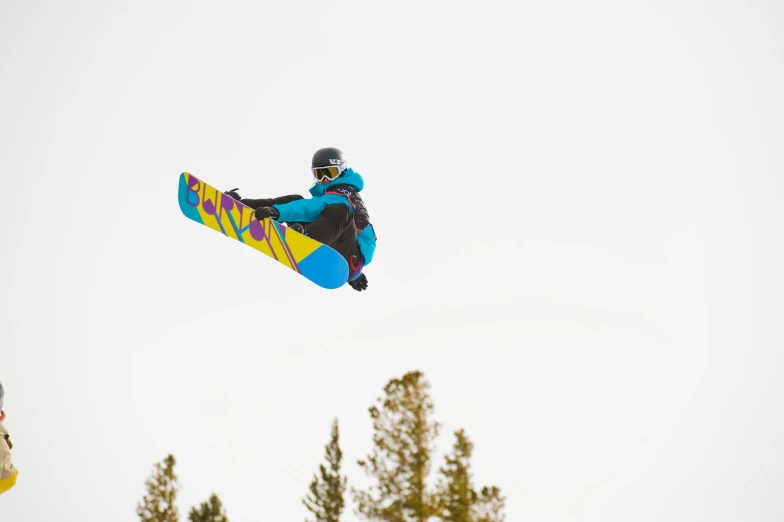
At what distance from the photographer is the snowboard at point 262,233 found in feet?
33.2

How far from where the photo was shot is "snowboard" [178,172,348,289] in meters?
10.1

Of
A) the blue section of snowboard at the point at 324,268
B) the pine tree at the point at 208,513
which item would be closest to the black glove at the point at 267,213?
the blue section of snowboard at the point at 324,268

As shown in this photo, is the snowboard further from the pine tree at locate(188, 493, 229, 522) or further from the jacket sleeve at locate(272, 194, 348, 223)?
the pine tree at locate(188, 493, 229, 522)

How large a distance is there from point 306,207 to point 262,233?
2.76 ft

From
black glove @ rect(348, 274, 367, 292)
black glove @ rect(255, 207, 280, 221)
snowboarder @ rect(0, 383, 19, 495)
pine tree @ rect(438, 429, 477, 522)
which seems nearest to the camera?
snowboarder @ rect(0, 383, 19, 495)

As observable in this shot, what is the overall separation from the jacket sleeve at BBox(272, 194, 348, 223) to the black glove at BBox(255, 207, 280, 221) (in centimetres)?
11

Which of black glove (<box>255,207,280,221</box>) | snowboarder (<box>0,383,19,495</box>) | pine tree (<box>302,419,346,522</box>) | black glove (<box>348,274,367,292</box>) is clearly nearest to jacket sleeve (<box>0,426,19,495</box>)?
snowboarder (<box>0,383,19,495</box>)

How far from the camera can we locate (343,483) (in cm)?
3041

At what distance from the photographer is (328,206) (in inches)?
396

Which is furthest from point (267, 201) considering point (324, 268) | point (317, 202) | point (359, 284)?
point (359, 284)

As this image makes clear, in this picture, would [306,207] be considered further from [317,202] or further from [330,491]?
[330,491]

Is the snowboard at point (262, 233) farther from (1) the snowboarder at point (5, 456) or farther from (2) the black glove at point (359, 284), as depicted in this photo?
(1) the snowboarder at point (5, 456)

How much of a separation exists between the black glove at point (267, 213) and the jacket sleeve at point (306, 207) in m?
0.11

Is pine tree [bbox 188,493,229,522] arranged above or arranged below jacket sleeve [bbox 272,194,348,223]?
above
